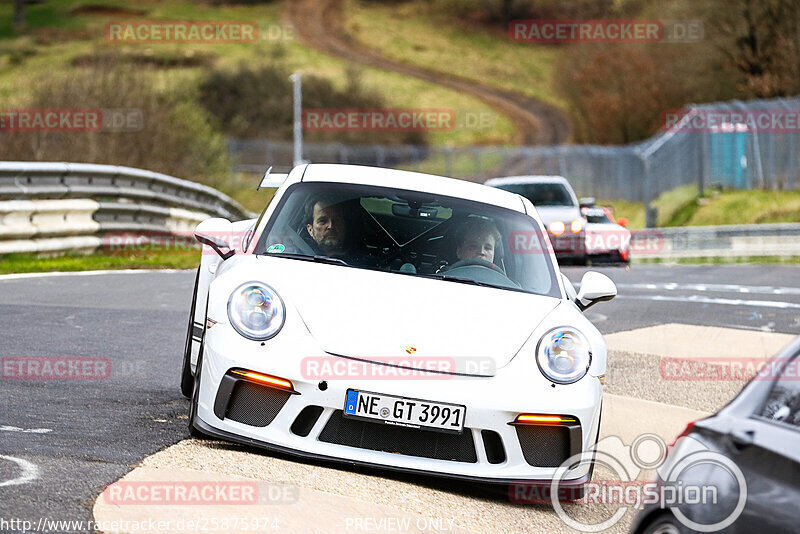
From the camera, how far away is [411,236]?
22.4ft

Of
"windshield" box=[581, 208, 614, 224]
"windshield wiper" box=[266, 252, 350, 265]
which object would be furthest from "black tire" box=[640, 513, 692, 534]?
"windshield" box=[581, 208, 614, 224]

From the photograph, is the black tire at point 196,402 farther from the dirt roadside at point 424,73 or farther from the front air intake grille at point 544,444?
the dirt roadside at point 424,73

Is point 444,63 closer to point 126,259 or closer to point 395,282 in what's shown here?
point 126,259

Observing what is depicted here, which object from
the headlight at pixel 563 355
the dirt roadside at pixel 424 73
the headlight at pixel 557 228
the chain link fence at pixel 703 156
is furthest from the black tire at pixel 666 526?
the dirt roadside at pixel 424 73

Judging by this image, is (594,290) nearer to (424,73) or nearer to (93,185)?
(93,185)

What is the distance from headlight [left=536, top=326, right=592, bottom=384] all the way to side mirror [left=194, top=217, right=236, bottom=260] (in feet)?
6.19

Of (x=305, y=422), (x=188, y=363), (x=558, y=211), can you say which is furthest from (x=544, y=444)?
(x=558, y=211)

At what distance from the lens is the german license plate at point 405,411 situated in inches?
209

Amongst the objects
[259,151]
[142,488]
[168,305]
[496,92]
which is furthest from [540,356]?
[496,92]

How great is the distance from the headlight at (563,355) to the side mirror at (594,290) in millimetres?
718

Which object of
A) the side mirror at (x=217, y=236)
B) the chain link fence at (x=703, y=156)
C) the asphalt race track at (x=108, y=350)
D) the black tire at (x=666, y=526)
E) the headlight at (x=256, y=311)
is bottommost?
the asphalt race track at (x=108, y=350)

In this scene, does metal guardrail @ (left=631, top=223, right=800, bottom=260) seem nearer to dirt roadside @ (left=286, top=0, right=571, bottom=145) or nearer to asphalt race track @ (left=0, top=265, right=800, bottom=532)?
asphalt race track @ (left=0, top=265, right=800, bottom=532)

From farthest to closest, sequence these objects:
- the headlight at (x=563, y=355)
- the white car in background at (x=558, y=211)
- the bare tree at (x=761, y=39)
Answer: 1. the bare tree at (x=761, y=39)
2. the white car in background at (x=558, y=211)
3. the headlight at (x=563, y=355)

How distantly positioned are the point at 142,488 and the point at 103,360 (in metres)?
3.64
